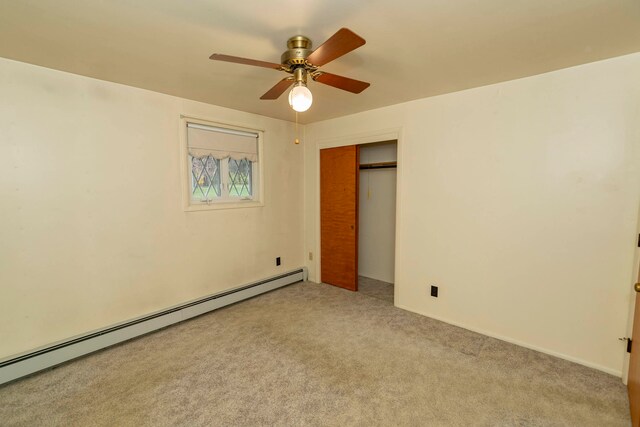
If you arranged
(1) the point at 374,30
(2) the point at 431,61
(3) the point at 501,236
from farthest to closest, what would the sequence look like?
(3) the point at 501,236
(2) the point at 431,61
(1) the point at 374,30

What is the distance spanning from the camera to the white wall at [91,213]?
6.92 feet

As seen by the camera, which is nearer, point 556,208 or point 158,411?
point 158,411

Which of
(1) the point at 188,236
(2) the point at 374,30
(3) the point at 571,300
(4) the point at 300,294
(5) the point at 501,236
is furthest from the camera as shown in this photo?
(4) the point at 300,294

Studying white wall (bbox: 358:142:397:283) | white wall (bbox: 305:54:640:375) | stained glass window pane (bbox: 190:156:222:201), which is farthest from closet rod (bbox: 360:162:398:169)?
stained glass window pane (bbox: 190:156:222:201)

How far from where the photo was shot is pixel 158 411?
179 cm

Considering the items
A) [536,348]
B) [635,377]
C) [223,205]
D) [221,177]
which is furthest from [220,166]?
[635,377]

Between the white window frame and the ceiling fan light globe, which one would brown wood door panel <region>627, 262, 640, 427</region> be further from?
the white window frame

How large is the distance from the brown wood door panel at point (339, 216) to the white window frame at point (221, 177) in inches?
34.1

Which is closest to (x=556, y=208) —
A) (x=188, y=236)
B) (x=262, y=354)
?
(x=262, y=354)

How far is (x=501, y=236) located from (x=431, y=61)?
160 centimetres

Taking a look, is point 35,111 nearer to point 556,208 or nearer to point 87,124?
point 87,124

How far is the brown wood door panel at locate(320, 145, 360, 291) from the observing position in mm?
3746

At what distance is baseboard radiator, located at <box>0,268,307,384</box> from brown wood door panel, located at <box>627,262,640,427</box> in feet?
10.6

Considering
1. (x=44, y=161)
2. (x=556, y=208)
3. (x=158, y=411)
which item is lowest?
(x=158, y=411)
